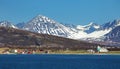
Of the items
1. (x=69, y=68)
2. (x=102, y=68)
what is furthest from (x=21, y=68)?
(x=102, y=68)

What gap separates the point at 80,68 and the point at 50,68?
8293 millimetres

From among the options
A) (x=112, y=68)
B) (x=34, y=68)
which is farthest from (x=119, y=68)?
(x=34, y=68)

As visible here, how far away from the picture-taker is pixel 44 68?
143000 mm

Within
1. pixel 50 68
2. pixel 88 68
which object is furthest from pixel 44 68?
pixel 88 68

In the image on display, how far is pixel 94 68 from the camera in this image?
14038cm

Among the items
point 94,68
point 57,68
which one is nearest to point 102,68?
point 94,68

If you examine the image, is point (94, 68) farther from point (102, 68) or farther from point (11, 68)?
point (11, 68)

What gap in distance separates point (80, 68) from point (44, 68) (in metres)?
9.79

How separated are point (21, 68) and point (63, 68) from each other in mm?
11207

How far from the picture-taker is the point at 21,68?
14150cm

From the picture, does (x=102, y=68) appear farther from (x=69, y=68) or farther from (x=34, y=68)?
(x=34, y=68)

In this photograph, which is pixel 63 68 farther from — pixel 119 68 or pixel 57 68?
pixel 119 68

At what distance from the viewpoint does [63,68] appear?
468 feet

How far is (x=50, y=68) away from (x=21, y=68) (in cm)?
787
